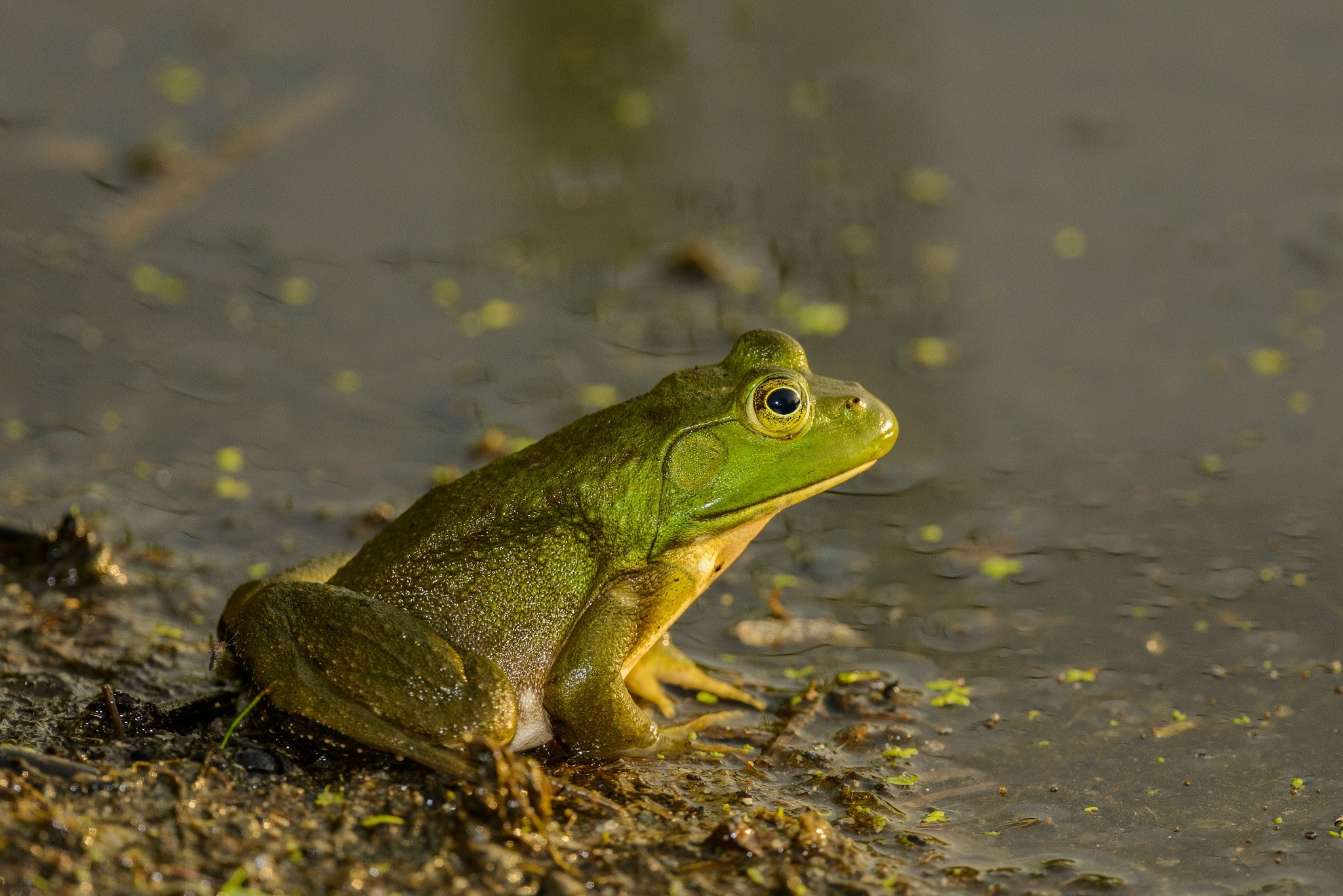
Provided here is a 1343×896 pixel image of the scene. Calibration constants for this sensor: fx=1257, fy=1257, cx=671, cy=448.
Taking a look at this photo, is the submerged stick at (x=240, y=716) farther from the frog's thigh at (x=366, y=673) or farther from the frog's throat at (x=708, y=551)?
the frog's throat at (x=708, y=551)

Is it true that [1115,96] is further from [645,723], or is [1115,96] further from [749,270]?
[645,723]

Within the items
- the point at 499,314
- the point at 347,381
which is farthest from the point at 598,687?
the point at 499,314

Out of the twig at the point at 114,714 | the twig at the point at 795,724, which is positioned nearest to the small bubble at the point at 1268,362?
the twig at the point at 795,724

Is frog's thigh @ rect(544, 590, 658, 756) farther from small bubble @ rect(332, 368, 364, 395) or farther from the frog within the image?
small bubble @ rect(332, 368, 364, 395)

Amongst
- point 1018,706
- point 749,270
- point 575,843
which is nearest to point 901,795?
point 1018,706

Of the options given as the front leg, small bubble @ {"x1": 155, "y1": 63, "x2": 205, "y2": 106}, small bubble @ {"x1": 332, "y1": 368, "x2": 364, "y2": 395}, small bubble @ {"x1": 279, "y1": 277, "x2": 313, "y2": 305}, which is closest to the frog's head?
the front leg

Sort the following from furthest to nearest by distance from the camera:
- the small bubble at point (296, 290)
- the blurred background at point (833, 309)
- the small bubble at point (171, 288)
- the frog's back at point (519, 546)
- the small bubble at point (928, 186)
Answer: the small bubble at point (928, 186) → the small bubble at point (296, 290) → the small bubble at point (171, 288) → the blurred background at point (833, 309) → the frog's back at point (519, 546)

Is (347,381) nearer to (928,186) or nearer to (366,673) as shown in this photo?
(366,673)
